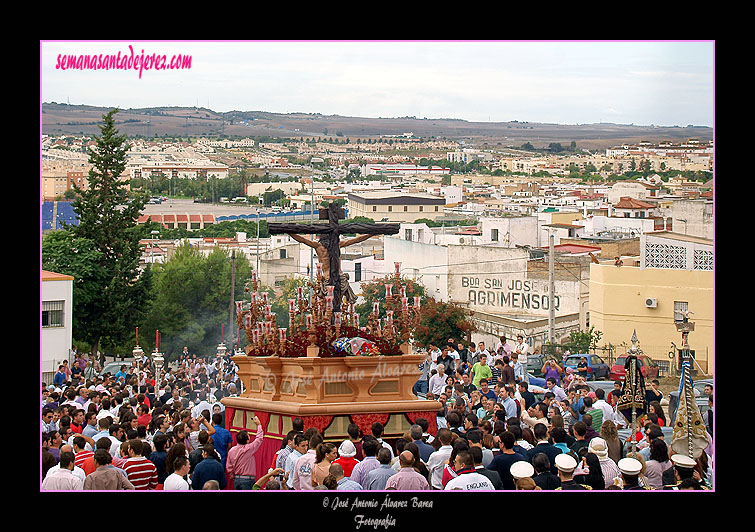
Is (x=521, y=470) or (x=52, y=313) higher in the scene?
(x=52, y=313)

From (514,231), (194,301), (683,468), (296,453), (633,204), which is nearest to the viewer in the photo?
(683,468)

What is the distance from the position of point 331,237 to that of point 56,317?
61.7 ft

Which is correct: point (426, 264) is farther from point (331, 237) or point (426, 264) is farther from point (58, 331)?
point (331, 237)

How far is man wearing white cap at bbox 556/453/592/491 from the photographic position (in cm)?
979

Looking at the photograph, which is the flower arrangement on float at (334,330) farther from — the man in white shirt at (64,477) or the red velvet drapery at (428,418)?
the man in white shirt at (64,477)

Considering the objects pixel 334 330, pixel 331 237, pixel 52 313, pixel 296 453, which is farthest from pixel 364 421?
pixel 52 313

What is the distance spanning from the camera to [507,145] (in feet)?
378

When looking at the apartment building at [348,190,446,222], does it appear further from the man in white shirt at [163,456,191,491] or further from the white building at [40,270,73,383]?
the man in white shirt at [163,456,191,491]

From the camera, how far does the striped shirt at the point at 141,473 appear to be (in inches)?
416

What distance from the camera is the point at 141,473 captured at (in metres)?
10.6
